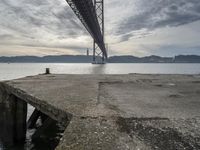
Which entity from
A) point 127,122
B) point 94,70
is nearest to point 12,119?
point 127,122

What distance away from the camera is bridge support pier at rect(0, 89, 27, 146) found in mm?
7031

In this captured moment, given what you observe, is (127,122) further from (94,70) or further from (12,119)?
(94,70)

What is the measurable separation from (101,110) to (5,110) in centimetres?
453

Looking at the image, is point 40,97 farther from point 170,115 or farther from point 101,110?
point 170,115

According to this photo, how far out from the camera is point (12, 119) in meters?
7.04

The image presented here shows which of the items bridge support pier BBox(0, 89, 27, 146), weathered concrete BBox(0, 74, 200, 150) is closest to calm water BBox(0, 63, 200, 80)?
bridge support pier BBox(0, 89, 27, 146)

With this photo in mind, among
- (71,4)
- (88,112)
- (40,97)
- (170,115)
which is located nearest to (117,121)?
(88,112)

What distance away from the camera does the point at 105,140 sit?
2609 mm

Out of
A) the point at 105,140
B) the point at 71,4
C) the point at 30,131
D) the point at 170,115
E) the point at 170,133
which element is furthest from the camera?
the point at 71,4

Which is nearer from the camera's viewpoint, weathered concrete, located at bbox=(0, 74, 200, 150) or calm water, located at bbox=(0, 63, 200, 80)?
weathered concrete, located at bbox=(0, 74, 200, 150)

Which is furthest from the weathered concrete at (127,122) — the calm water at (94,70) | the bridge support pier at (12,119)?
the calm water at (94,70)

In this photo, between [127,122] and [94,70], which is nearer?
[127,122]

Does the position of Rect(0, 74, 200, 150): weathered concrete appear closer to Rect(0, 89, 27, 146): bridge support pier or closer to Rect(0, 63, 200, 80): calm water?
Rect(0, 89, 27, 146): bridge support pier

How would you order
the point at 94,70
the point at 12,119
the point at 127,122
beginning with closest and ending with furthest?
1. the point at 127,122
2. the point at 12,119
3. the point at 94,70
